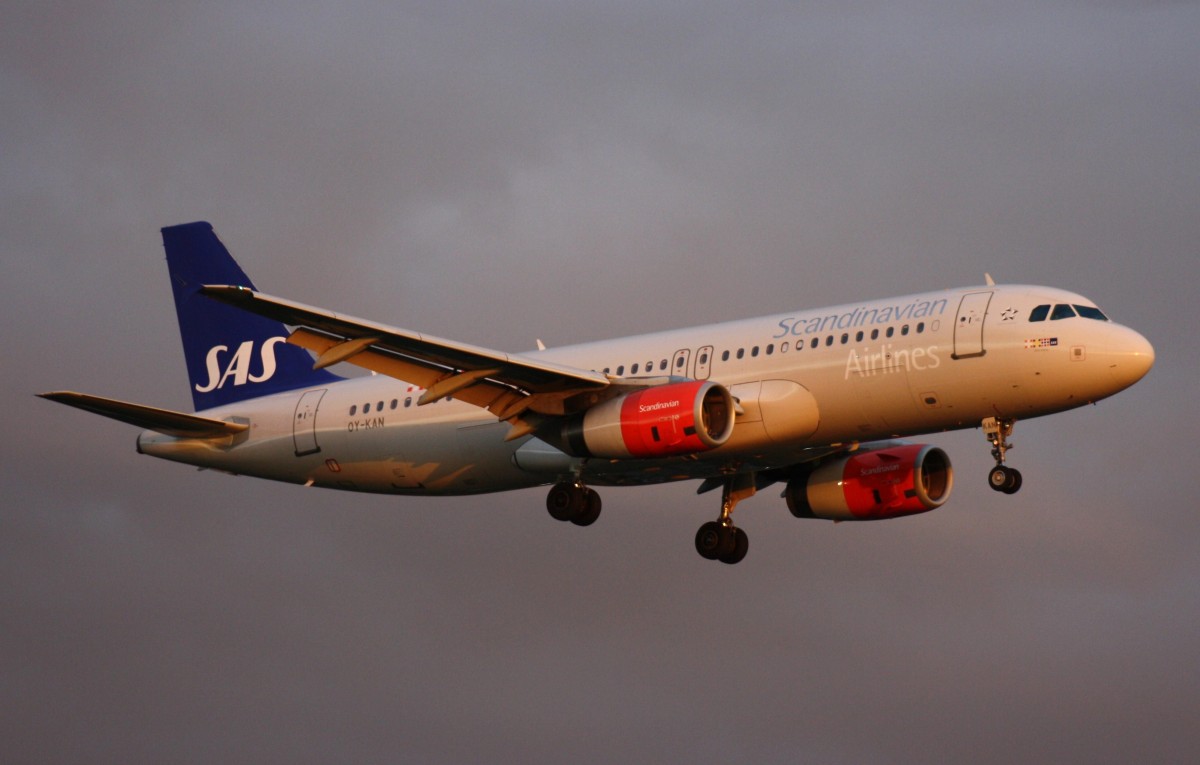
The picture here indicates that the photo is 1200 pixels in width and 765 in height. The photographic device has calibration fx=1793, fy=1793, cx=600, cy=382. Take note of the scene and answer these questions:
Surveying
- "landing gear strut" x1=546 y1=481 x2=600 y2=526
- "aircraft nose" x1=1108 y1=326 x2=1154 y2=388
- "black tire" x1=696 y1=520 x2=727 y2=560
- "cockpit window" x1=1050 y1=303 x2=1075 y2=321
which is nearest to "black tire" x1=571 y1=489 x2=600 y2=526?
"landing gear strut" x1=546 y1=481 x2=600 y2=526

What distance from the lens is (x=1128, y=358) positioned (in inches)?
1528

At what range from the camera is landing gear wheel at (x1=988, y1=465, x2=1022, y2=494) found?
40656mm

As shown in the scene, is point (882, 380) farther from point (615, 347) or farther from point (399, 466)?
point (399, 466)

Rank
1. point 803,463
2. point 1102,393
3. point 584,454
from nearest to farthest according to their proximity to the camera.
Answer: point 1102,393, point 584,454, point 803,463

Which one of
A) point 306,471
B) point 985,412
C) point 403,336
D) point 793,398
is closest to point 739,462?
point 793,398

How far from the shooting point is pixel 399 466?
47.1 meters

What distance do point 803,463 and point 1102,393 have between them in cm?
1095

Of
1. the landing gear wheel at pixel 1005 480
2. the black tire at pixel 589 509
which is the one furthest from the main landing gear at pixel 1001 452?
the black tire at pixel 589 509

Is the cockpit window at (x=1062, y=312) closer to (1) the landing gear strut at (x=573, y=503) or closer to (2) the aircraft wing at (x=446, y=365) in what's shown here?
(2) the aircraft wing at (x=446, y=365)

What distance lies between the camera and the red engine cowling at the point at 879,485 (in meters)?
46.8

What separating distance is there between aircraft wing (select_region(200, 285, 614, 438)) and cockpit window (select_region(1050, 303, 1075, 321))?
33.5 ft

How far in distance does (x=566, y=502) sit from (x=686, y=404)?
597 cm

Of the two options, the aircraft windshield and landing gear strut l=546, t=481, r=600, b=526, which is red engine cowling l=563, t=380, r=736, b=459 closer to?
landing gear strut l=546, t=481, r=600, b=526

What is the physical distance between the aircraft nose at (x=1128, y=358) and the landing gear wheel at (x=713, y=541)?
13.0 meters
